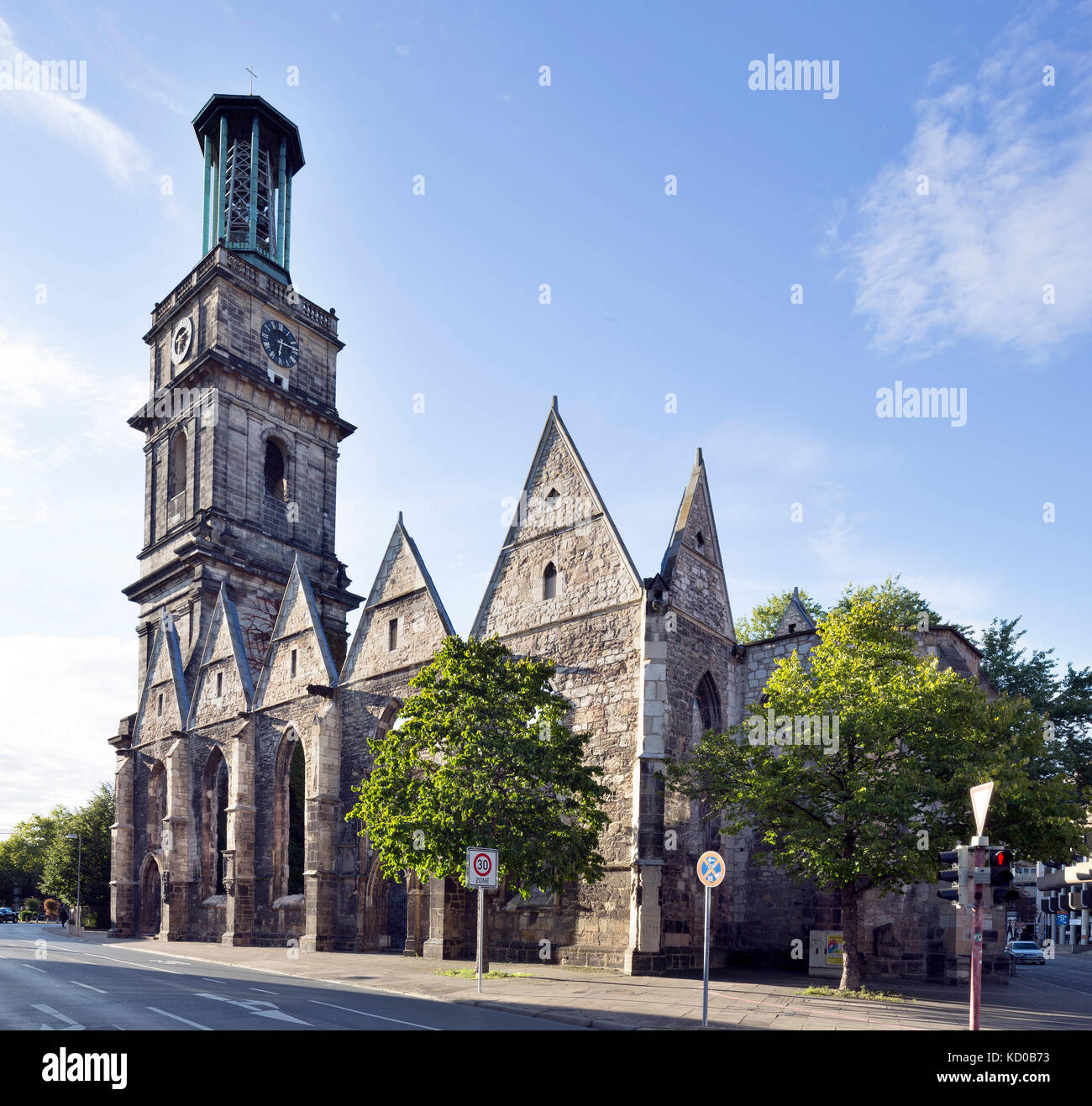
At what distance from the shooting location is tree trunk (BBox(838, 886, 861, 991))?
715 inches

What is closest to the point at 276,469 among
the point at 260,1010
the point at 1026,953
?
the point at 260,1010

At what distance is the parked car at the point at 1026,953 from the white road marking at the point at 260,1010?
3819 cm

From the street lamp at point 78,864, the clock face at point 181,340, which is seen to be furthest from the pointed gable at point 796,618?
the street lamp at point 78,864

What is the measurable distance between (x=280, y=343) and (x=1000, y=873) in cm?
4567

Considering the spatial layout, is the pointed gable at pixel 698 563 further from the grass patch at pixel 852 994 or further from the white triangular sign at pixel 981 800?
the white triangular sign at pixel 981 800

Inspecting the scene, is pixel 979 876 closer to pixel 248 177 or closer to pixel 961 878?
pixel 961 878

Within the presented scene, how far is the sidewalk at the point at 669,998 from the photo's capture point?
1397 cm

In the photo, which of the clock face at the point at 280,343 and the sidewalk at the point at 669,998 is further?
the clock face at the point at 280,343

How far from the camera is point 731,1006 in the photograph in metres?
15.5

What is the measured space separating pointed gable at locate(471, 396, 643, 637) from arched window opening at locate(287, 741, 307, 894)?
1208 centimetres

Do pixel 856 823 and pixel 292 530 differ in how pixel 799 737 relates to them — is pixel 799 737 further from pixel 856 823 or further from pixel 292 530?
pixel 292 530

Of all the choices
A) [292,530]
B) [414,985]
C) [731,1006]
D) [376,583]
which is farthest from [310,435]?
[731,1006]

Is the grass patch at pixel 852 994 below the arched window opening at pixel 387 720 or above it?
below

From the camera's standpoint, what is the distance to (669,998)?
16.4 m
